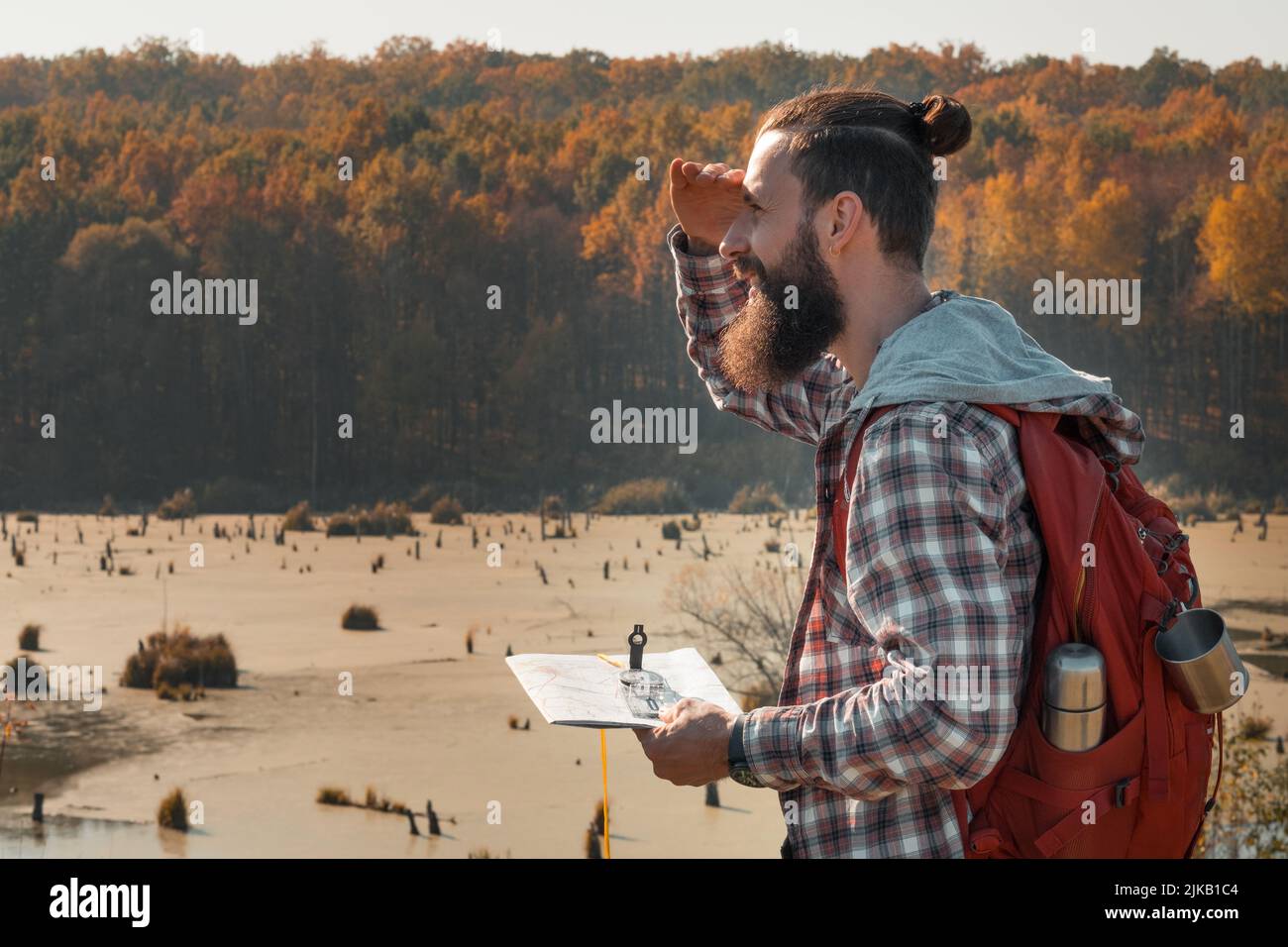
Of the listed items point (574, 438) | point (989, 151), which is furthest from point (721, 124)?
point (574, 438)

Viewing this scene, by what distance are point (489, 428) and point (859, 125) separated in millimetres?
31270

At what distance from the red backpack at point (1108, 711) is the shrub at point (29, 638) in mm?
27580

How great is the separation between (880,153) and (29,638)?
92.0 feet

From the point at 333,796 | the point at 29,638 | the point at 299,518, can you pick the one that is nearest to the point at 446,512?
the point at 299,518

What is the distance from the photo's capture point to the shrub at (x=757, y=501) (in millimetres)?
28609

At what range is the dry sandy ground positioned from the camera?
20531 mm

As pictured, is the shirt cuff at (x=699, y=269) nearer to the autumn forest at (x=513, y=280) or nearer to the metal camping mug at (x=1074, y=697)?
the metal camping mug at (x=1074, y=697)

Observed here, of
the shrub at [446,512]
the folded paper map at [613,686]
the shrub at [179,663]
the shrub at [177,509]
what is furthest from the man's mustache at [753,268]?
the shrub at [177,509]

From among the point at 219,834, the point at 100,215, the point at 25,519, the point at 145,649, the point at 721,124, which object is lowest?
the point at 219,834

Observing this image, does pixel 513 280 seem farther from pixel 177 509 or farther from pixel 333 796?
pixel 333 796

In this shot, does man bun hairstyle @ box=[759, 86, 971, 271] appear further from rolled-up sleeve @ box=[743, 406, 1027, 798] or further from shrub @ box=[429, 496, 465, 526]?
shrub @ box=[429, 496, 465, 526]

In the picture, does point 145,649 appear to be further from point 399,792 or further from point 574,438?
point 574,438

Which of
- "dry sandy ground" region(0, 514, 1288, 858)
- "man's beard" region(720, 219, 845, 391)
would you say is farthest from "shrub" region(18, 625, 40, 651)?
"man's beard" region(720, 219, 845, 391)

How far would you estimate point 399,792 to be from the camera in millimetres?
22406
